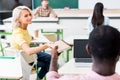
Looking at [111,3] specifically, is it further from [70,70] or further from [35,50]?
[70,70]

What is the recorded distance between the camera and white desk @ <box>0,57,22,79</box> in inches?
A: 106

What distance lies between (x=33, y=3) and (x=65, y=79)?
7.31 m

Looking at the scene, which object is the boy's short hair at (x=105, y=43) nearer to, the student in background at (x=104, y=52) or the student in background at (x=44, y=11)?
the student in background at (x=104, y=52)

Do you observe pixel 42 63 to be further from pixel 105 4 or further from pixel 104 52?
pixel 105 4

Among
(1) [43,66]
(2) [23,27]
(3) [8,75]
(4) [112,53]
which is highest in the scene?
(4) [112,53]

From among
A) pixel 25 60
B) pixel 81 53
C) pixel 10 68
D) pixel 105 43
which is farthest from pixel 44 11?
pixel 105 43

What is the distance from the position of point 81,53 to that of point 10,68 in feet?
2.46

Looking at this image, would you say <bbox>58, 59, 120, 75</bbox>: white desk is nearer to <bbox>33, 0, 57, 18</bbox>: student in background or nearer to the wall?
<bbox>33, 0, 57, 18</bbox>: student in background

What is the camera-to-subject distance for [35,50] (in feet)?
11.4

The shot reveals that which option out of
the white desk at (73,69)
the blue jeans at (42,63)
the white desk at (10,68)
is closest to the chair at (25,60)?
the white desk at (10,68)

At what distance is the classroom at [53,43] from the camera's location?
1.73 metres

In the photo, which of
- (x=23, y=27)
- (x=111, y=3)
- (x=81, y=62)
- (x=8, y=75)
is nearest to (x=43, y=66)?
(x=23, y=27)

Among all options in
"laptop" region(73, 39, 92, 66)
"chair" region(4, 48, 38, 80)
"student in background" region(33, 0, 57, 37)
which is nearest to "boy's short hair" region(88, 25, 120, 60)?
"laptop" region(73, 39, 92, 66)

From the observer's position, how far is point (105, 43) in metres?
1.43
